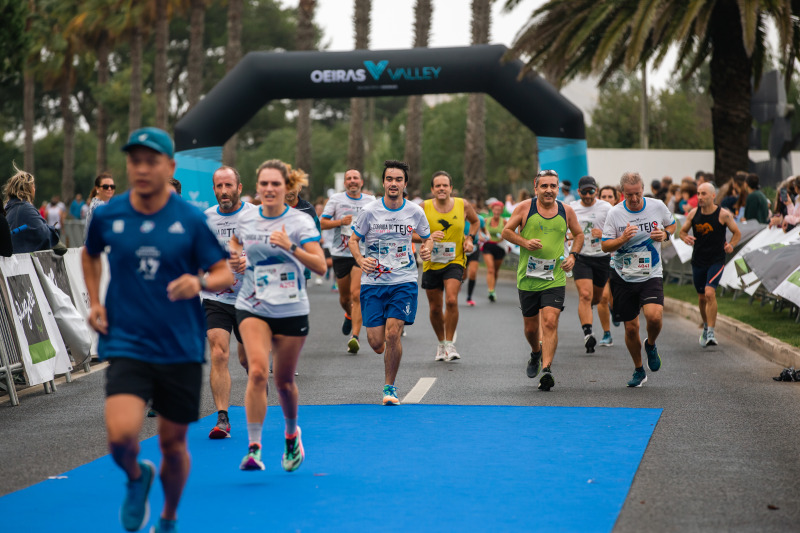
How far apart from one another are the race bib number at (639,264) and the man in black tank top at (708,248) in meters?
2.74

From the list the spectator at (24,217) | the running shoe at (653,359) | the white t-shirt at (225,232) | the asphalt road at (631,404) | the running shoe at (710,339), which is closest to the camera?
the asphalt road at (631,404)

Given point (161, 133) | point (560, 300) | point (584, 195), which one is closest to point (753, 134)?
point (584, 195)

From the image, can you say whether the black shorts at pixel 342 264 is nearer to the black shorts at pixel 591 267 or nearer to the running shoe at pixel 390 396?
the black shorts at pixel 591 267

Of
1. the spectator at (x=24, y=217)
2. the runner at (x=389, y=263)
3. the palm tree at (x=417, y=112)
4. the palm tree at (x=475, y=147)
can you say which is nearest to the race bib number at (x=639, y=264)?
the runner at (x=389, y=263)

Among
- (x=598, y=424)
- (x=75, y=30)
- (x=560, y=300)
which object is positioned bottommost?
(x=598, y=424)

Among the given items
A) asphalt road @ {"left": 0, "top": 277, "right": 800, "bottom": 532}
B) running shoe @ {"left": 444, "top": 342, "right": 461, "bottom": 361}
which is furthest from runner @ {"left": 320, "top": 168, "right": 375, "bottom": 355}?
running shoe @ {"left": 444, "top": 342, "right": 461, "bottom": 361}

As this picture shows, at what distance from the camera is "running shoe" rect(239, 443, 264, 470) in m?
6.82

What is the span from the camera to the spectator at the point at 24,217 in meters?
11.1

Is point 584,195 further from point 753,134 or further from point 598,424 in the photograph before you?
point 753,134

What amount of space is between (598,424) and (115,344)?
4687mm

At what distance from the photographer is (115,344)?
501cm

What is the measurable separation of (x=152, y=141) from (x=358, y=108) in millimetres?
30325

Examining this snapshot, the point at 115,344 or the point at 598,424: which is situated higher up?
the point at 115,344

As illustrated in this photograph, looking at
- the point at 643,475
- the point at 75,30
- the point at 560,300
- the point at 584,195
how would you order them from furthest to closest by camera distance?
1. the point at 75,30
2. the point at 584,195
3. the point at 560,300
4. the point at 643,475
